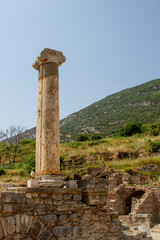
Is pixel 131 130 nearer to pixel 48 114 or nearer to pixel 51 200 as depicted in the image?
pixel 48 114

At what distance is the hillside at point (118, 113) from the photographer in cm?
5691

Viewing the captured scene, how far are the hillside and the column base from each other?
4734cm

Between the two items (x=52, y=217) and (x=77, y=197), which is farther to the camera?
(x=77, y=197)

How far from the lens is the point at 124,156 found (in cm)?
2736

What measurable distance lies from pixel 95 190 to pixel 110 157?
21.6 m

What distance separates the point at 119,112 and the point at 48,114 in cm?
6244

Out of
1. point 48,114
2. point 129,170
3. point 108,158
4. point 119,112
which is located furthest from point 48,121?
point 119,112

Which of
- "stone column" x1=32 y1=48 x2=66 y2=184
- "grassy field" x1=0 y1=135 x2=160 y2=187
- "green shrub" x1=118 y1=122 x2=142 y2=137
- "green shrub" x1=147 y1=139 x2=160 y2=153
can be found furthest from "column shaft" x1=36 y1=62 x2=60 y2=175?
"green shrub" x1=118 y1=122 x2=142 y2=137

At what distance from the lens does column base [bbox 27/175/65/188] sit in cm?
558

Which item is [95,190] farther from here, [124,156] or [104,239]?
[124,156]

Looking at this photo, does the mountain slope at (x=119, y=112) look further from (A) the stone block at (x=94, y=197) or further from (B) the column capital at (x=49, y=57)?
(A) the stone block at (x=94, y=197)

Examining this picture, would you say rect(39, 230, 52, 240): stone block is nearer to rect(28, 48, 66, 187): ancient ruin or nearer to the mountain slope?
rect(28, 48, 66, 187): ancient ruin

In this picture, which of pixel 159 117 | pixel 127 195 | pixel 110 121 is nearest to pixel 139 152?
pixel 127 195

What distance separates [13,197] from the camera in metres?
4.89
